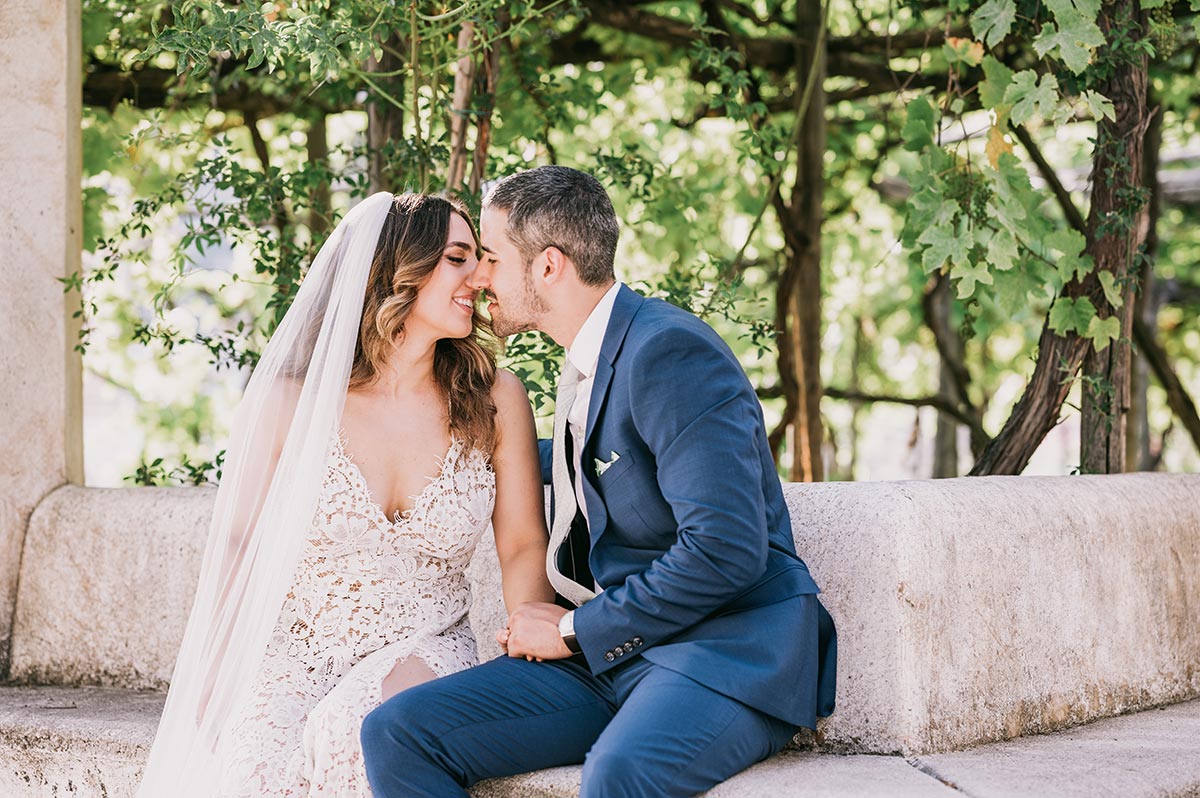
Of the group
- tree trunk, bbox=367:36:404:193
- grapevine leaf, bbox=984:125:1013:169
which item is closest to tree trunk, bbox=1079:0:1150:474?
grapevine leaf, bbox=984:125:1013:169

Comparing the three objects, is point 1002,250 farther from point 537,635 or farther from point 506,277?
point 537,635

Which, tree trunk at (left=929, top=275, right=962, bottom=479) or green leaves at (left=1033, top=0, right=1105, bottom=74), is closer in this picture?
green leaves at (left=1033, top=0, right=1105, bottom=74)

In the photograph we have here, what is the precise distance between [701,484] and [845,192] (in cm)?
694

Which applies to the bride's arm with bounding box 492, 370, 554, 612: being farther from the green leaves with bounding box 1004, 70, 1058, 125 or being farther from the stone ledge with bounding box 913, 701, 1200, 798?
the green leaves with bounding box 1004, 70, 1058, 125

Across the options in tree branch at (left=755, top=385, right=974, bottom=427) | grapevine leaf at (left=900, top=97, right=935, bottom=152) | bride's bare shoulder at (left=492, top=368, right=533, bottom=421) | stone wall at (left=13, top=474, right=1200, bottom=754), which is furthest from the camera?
tree branch at (left=755, top=385, right=974, bottom=427)

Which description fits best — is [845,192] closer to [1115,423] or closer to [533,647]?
[1115,423]

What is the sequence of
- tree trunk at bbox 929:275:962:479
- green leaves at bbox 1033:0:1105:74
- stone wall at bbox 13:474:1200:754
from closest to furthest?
stone wall at bbox 13:474:1200:754
green leaves at bbox 1033:0:1105:74
tree trunk at bbox 929:275:962:479

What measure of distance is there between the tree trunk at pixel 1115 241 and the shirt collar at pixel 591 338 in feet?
6.77

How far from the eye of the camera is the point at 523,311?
3137 millimetres

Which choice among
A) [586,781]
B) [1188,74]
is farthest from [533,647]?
[1188,74]

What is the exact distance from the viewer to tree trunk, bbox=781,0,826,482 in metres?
6.32

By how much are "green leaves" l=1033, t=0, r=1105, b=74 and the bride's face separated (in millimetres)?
1963

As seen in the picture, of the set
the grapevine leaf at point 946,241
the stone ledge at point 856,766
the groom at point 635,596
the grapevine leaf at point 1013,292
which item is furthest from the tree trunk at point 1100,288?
the groom at point 635,596

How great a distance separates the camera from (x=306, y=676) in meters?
3.26
